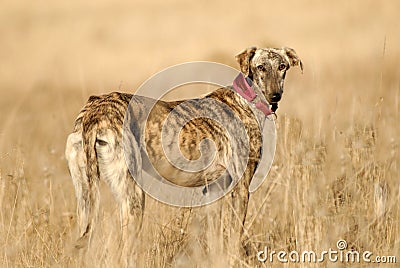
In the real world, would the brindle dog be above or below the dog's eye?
below

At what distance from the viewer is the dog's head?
5.96 m

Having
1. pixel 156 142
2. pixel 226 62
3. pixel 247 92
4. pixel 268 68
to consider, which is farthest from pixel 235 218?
pixel 226 62

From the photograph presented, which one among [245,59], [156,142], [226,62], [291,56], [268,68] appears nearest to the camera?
[156,142]

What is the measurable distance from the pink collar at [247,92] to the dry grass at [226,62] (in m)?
0.23

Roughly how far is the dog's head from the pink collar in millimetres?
61

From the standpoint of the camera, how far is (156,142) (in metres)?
5.46

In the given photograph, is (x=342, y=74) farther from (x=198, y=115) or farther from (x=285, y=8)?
(x=285, y=8)

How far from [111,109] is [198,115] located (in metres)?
0.90

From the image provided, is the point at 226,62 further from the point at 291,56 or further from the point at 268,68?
the point at 268,68

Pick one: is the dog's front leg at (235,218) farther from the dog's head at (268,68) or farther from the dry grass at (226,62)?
the dog's head at (268,68)

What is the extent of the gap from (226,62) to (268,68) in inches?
220

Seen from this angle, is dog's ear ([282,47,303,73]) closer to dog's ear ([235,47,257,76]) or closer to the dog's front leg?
dog's ear ([235,47,257,76])

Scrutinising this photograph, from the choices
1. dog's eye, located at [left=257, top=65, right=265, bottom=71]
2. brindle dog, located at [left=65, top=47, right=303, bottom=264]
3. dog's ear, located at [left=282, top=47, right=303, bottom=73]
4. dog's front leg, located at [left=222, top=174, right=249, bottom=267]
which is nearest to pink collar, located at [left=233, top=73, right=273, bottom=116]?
brindle dog, located at [left=65, top=47, right=303, bottom=264]

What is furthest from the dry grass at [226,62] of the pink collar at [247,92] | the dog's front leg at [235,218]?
the pink collar at [247,92]
